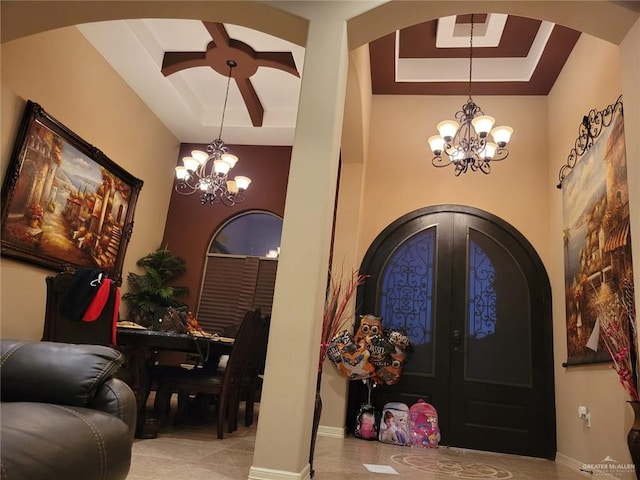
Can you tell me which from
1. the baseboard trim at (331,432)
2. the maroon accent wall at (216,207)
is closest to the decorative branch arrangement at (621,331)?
the baseboard trim at (331,432)

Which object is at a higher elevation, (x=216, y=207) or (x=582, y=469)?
(x=216, y=207)

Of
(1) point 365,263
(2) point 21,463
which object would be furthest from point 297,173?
(1) point 365,263

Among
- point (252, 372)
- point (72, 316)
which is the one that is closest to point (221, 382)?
point (252, 372)

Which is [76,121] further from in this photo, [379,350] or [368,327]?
[379,350]

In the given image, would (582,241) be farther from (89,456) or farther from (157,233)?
(157,233)

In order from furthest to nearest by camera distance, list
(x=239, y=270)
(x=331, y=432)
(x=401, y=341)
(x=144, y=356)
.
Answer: (x=239, y=270), (x=401, y=341), (x=331, y=432), (x=144, y=356)

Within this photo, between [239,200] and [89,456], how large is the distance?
579 centimetres

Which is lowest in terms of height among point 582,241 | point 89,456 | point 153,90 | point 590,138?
point 89,456

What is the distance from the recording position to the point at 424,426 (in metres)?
4.38

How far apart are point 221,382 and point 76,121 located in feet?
11.6

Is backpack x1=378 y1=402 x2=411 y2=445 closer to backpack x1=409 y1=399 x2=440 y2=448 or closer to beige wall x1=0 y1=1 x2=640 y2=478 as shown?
backpack x1=409 y1=399 x2=440 y2=448

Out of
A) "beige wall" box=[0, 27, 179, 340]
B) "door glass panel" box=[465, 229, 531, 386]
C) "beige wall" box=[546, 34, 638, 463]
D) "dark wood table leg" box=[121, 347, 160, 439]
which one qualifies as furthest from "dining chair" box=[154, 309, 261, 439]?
"beige wall" box=[546, 34, 638, 463]

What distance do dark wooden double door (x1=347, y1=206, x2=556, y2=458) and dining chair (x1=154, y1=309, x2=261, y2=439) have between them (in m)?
1.45

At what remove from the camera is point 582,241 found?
395 centimetres
